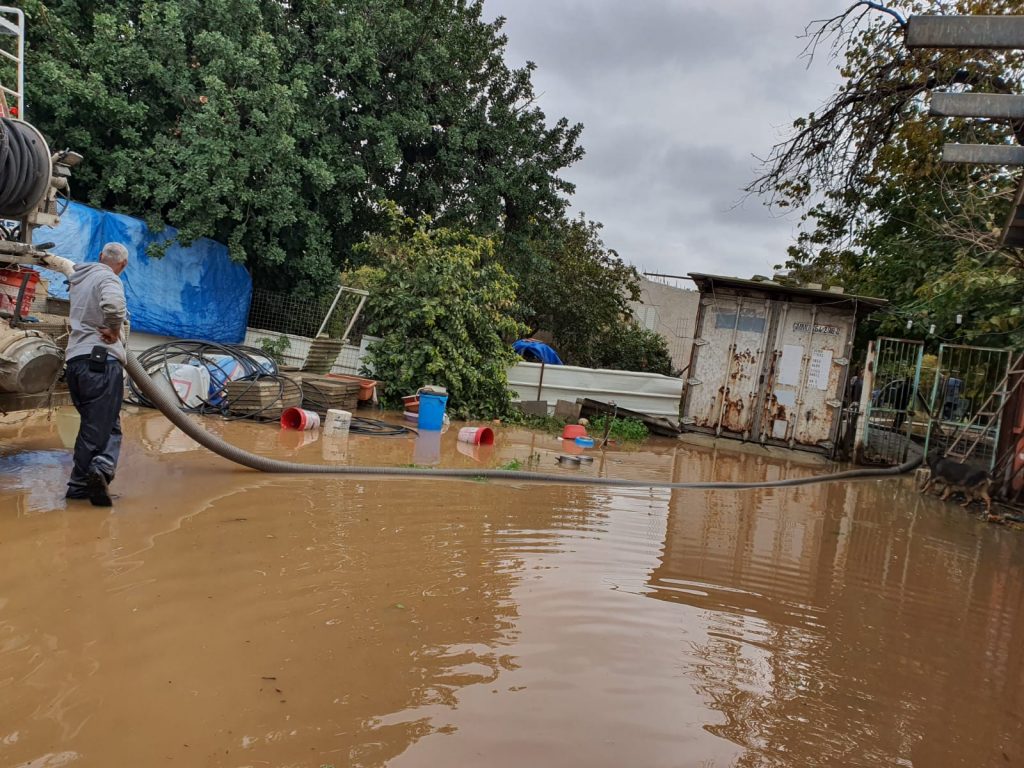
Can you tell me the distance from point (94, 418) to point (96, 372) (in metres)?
0.33

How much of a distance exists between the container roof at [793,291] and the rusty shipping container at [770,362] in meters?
0.02

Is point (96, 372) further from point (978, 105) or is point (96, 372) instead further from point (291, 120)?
point (291, 120)

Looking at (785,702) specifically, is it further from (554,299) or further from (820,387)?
(554,299)

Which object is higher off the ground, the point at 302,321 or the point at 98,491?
the point at 302,321

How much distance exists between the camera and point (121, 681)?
8.94 feet

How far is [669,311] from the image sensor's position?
2706 centimetres

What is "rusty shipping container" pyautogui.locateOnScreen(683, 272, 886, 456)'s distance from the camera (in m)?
13.8

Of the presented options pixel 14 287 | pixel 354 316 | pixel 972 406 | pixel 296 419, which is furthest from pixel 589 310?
pixel 14 287

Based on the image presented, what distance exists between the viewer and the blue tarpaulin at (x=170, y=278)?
11658mm

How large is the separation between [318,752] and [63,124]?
525 inches

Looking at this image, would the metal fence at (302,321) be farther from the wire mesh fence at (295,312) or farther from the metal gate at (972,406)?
the metal gate at (972,406)

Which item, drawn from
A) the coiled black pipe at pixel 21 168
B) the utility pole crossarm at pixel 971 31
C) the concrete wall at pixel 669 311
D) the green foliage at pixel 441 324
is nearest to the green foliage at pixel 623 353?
the concrete wall at pixel 669 311

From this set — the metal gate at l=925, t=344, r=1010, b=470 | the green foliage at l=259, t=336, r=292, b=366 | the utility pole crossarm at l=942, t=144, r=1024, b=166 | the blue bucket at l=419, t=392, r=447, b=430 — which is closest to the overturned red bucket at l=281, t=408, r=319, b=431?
the blue bucket at l=419, t=392, r=447, b=430

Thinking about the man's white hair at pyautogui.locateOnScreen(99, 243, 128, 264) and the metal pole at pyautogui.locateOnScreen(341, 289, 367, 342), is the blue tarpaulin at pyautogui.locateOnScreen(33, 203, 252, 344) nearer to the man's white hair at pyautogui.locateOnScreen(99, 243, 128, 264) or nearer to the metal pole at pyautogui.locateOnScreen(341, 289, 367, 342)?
the metal pole at pyautogui.locateOnScreen(341, 289, 367, 342)
